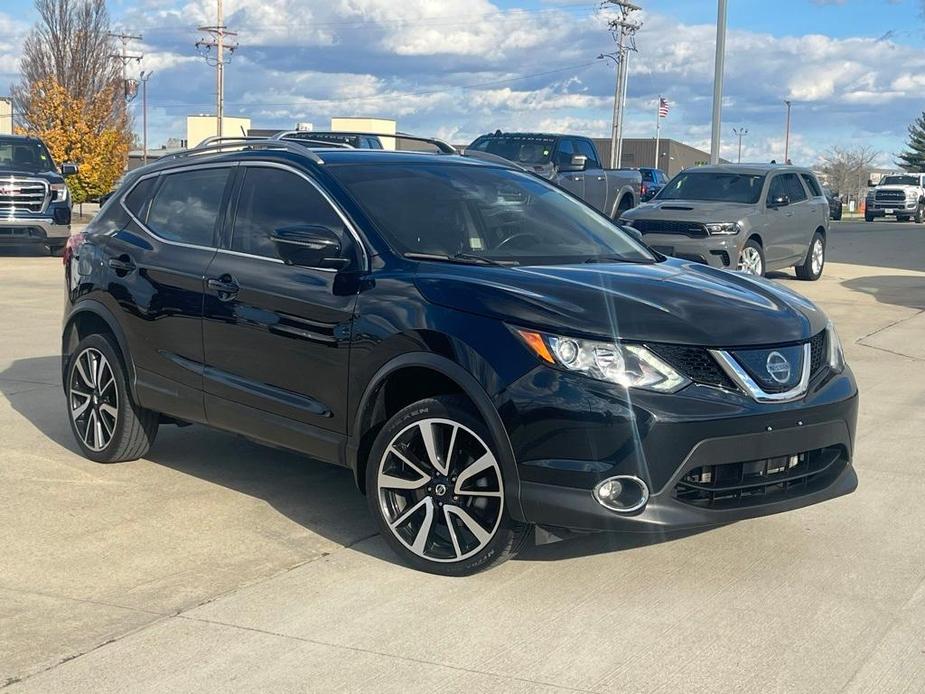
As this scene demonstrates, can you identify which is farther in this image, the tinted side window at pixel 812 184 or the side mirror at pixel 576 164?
the side mirror at pixel 576 164

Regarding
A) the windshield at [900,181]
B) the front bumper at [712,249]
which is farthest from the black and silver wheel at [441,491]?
the windshield at [900,181]

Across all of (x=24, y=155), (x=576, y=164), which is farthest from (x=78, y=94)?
(x=576, y=164)

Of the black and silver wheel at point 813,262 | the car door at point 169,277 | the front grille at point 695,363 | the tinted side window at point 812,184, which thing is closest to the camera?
the front grille at point 695,363

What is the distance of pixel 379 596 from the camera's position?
458 centimetres

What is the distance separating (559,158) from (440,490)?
1639 centimetres

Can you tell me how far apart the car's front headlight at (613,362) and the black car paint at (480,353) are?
4 cm

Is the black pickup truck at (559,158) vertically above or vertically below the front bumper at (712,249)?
above

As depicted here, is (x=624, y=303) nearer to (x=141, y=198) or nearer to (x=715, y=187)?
(x=141, y=198)

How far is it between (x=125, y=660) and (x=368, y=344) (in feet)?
5.38

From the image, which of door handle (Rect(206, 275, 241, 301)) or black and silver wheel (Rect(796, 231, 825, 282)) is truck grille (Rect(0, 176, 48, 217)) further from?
door handle (Rect(206, 275, 241, 301))

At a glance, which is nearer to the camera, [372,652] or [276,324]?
[372,652]

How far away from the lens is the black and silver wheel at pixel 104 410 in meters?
6.42

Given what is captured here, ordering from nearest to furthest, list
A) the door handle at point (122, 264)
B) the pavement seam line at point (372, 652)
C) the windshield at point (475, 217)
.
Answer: the pavement seam line at point (372, 652) < the windshield at point (475, 217) < the door handle at point (122, 264)

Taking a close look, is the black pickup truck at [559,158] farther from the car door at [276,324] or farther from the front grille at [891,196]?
the front grille at [891,196]
